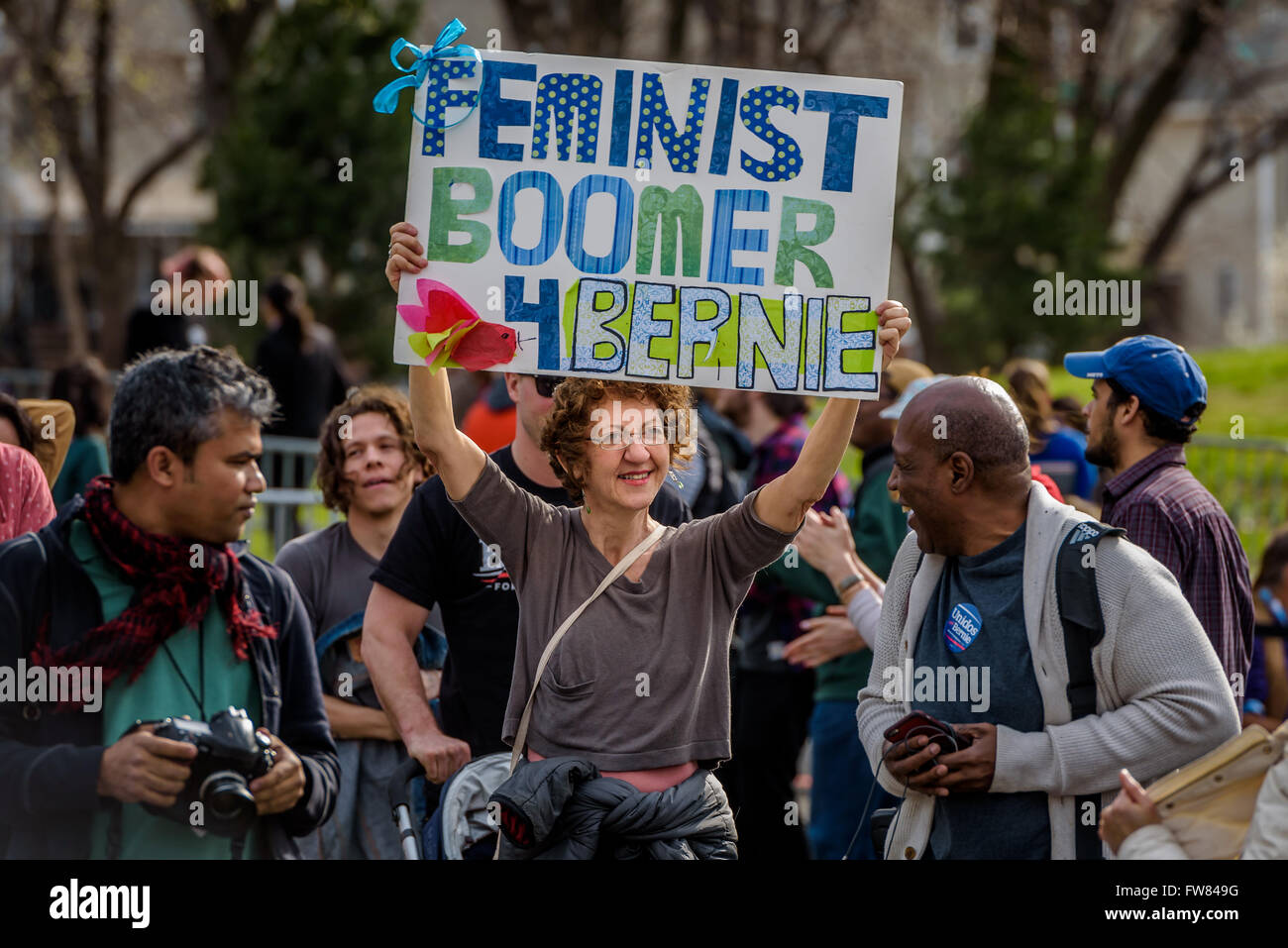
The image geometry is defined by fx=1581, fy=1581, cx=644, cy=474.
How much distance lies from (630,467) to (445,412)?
45 cm

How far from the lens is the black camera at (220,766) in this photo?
330 centimetres

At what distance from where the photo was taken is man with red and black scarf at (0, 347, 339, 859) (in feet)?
10.8

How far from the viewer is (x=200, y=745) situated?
130 inches

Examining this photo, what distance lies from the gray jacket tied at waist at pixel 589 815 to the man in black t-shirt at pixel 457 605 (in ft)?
2.78

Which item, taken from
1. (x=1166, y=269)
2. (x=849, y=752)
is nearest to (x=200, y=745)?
(x=849, y=752)

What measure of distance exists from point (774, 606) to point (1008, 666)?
3.12 metres

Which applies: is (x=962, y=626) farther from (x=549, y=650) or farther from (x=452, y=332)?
(x=452, y=332)

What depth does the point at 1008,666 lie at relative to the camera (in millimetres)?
3594

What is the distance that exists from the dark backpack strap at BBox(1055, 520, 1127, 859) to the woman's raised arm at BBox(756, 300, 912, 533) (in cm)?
55

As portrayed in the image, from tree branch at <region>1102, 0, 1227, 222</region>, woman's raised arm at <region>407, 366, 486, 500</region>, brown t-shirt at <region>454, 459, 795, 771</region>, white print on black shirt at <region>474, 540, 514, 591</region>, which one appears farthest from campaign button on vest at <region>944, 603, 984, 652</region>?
tree branch at <region>1102, 0, 1227, 222</region>
